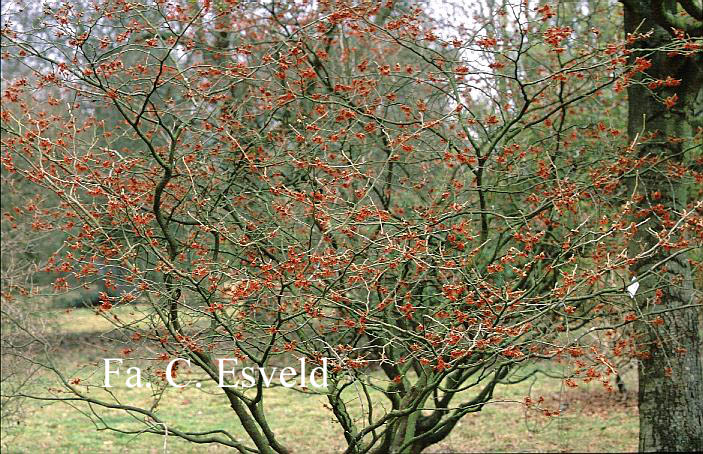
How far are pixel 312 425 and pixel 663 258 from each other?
22.5 feet

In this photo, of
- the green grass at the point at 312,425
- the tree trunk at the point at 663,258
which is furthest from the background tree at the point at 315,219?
the green grass at the point at 312,425

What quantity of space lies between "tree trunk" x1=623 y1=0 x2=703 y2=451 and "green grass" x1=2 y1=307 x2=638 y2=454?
2.36 metres

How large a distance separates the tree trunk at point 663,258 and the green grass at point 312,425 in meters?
2.36

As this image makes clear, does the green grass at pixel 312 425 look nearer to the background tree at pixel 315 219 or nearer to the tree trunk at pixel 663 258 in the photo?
the tree trunk at pixel 663 258

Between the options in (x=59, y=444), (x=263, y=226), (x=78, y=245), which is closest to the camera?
(x=78, y=245)

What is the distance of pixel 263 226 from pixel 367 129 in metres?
0.83

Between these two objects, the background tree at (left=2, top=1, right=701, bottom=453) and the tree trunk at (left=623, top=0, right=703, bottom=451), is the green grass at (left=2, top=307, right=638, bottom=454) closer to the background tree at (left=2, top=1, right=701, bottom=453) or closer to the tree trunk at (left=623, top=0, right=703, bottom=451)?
the tree trunk at (left=623, top=0, right=703, bottom=451)

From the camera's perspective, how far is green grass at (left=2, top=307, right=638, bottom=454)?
413 inches

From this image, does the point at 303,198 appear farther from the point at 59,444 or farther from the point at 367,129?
the point at 59,444

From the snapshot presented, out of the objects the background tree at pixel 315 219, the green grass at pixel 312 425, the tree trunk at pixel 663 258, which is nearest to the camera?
the background tree at pixel 315 219

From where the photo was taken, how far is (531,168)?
6.25m

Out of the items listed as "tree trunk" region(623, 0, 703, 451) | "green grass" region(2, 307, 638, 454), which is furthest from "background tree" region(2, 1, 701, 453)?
"green grass" region(2, 307, 638, 454)

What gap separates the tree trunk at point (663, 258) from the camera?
21.6ft

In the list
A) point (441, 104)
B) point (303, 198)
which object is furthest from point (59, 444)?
point (303, 198)
